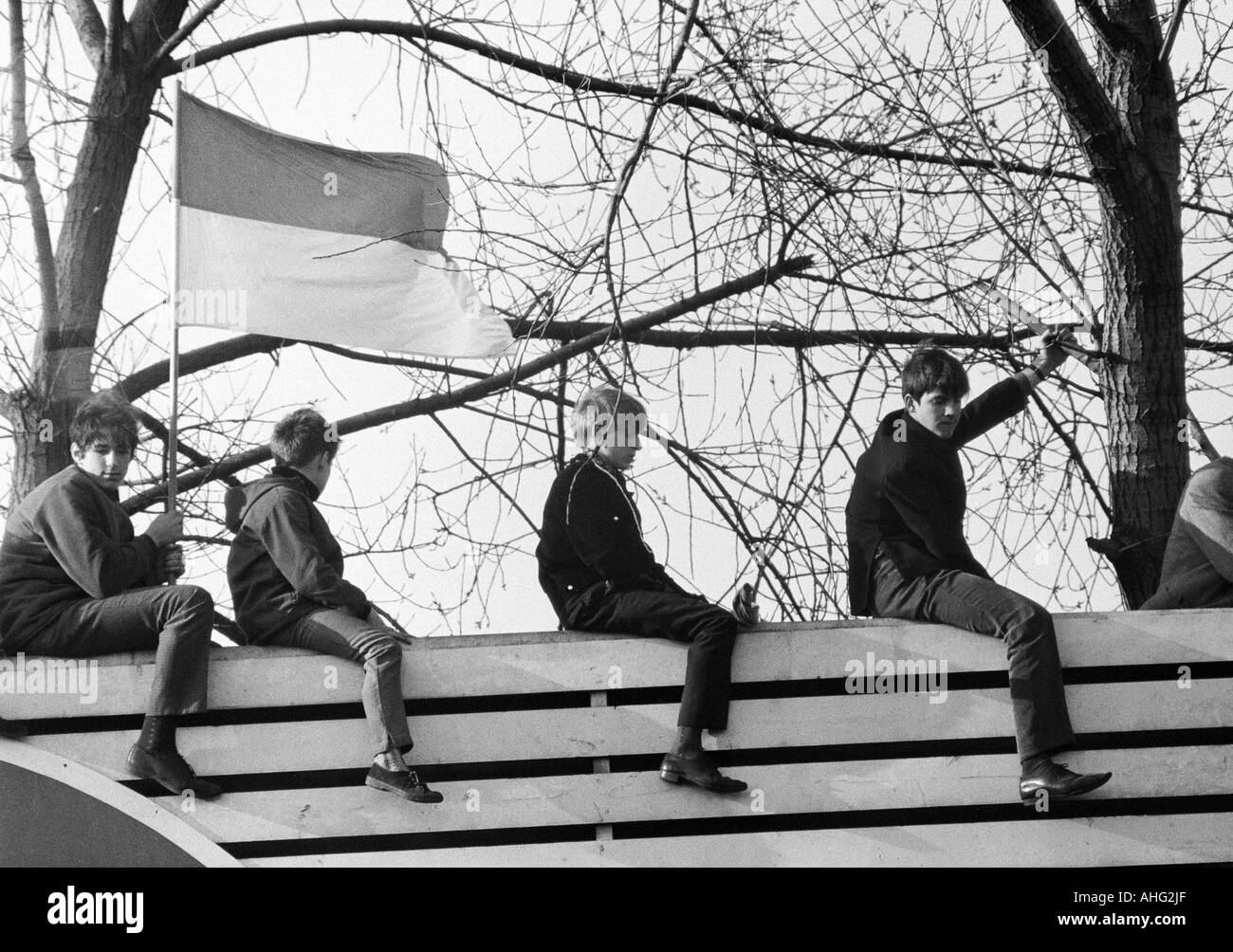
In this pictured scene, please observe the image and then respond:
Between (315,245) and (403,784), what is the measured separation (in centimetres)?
235

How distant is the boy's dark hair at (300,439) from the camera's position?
18.7ft

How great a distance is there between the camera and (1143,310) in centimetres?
674

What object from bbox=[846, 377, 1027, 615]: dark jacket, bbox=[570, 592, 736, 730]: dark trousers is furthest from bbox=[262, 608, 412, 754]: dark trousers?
bbox=[846, 377, 1027, 615]: dark jacket

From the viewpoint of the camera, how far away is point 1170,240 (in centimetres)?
678

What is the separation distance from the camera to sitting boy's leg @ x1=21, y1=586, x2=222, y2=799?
5.34 m

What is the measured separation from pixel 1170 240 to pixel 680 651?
305 cm

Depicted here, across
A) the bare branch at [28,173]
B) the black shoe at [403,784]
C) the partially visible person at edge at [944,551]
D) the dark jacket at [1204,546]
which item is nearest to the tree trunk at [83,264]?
the bare branch at [28,173]

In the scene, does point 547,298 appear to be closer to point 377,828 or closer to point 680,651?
point 680,651

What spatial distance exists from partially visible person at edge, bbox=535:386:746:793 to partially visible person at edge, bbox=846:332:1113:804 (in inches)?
24.3

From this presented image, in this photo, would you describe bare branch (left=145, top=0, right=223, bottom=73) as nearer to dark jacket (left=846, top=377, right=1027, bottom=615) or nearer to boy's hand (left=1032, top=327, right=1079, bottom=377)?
dark jacket (left=846, top=377, right=1027, bottom=615)

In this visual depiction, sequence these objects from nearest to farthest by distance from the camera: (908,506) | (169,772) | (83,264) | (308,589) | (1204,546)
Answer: (169,772), (308,589), (908,506), (1204,546), (83,264)

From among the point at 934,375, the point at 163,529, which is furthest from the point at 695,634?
the point at 163,529

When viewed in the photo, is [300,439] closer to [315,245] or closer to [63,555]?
[63,555]
